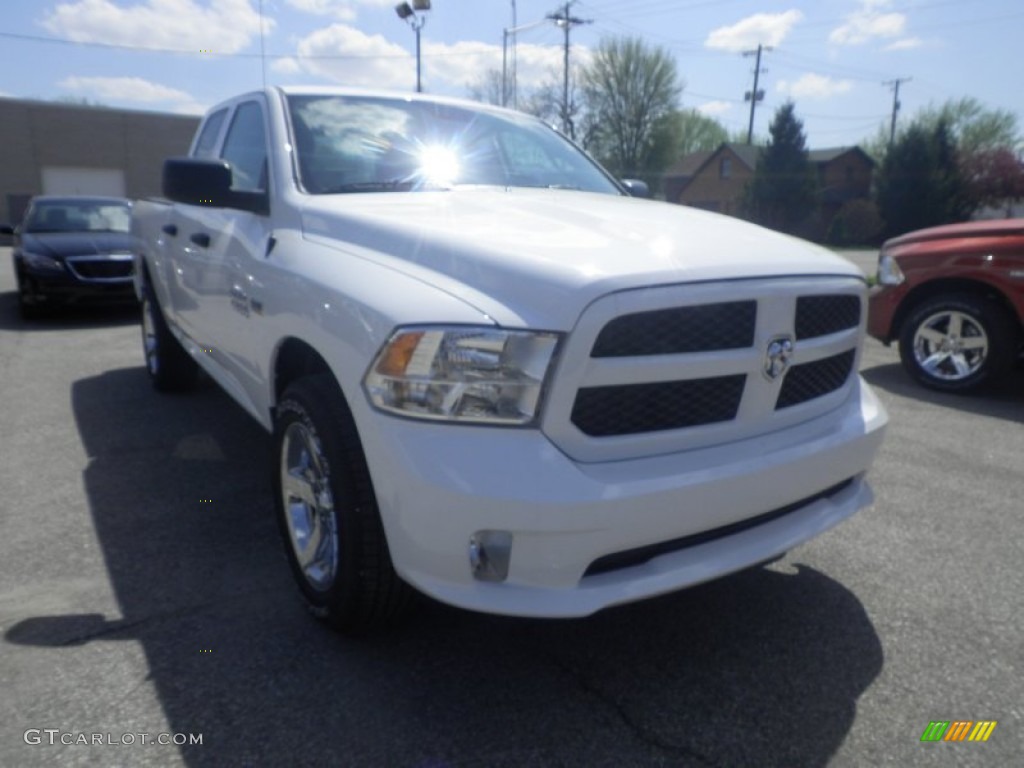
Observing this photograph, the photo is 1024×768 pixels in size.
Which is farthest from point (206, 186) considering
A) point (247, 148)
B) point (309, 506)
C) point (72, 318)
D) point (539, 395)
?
point (72, 318)

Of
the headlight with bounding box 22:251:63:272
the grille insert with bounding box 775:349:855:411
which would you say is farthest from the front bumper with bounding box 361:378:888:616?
the headlight with bounding box 22:251:63:272

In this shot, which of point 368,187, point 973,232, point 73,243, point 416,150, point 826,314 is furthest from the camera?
point 73,243

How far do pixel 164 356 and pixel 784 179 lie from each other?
4514cm

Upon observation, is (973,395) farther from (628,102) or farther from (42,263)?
(628,102)

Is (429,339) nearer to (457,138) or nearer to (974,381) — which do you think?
(457,138)

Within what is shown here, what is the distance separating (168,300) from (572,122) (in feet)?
144

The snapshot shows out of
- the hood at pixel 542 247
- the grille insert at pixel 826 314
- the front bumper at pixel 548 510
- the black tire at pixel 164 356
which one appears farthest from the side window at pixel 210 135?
the grille insert at pixel 826 314

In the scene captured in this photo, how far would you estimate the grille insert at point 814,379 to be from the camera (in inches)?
96.2

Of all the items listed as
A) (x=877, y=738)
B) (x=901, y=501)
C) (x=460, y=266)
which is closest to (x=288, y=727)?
(x=460, y=266)

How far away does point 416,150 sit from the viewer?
3516 millimetres

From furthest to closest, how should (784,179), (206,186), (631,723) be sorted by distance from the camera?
(784,179)
(206,186)
(631,723)

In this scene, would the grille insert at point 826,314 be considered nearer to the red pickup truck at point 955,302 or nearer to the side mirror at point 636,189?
the side mirror at point 636,189

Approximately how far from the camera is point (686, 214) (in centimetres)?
301

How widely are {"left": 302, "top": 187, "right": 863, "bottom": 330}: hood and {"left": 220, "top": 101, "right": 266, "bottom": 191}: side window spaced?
2.18ft
